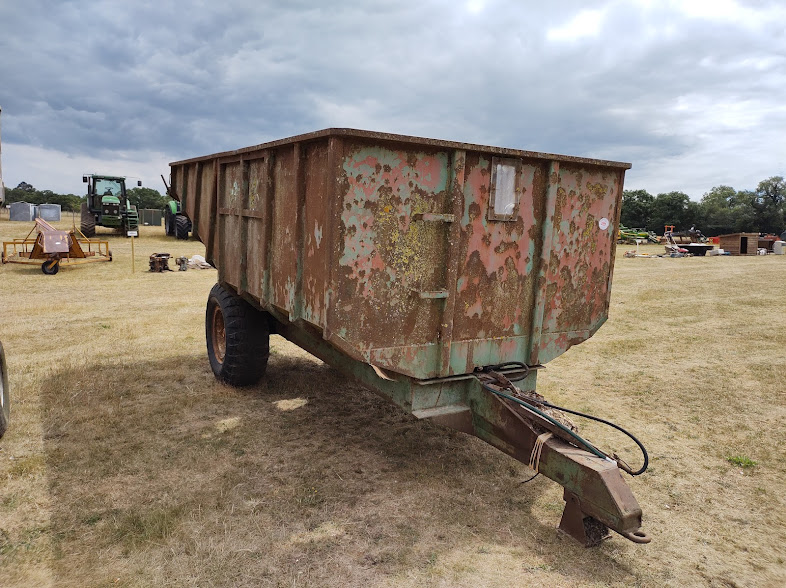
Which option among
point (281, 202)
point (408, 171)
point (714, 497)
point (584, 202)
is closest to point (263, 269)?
point (281, 202)

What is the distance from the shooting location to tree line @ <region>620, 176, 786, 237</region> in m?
48.2

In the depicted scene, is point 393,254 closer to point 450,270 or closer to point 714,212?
point 450,270

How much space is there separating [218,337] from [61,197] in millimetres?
59674

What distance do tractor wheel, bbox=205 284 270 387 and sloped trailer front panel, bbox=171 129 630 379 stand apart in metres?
1.07

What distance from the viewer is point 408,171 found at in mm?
3209

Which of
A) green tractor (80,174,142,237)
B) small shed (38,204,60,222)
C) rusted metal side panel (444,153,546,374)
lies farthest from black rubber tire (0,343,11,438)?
small shed (38,204,60,222)

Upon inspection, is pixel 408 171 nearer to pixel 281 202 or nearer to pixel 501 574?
pixel 281 202

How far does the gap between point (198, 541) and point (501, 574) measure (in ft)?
5.55

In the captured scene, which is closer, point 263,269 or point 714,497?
point 714,497

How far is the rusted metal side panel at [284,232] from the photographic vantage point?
3596 millimetres

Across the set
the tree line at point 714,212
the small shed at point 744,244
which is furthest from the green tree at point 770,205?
the small shed at point 744,244

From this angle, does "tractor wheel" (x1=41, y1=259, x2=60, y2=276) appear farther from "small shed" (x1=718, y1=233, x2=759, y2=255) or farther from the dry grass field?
"small shed" (x1=718, y1=233, x2=759, y2=255)

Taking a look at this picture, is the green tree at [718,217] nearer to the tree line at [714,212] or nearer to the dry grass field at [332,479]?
the tree line at [714,212]

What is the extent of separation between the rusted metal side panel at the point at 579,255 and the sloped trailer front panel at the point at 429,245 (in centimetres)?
1
